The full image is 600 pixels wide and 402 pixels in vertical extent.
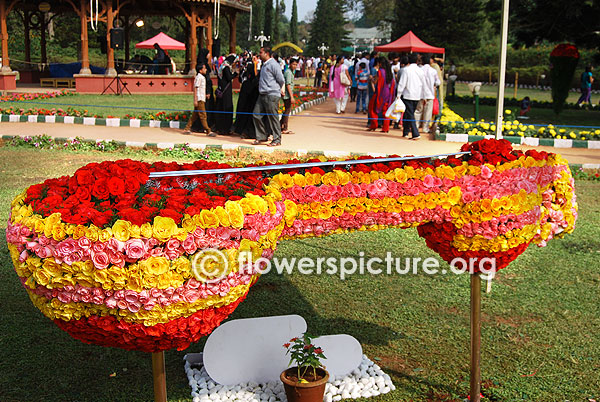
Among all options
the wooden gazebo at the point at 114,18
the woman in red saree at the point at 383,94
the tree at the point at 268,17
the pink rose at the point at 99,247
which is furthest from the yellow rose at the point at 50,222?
the tree at the point at 268,17

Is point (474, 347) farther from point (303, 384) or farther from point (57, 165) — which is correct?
point (57, 165)

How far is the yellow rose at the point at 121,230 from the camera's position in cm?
304

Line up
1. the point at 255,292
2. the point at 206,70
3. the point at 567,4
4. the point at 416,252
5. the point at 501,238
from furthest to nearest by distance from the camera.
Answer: the point at 567,4, the point at 206,70, the point at 416,252, the point at 255,292, the point at 501,238

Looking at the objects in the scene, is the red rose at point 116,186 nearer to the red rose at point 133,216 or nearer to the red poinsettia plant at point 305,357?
the red rose at point 133,216

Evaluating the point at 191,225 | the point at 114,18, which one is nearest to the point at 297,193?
the point at 191,225

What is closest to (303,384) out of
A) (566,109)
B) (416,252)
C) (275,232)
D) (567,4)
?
(275,232)

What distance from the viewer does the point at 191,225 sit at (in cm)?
317

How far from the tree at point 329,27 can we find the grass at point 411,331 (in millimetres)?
58183

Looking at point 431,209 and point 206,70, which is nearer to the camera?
point 431,209

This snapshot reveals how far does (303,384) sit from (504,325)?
2.34m

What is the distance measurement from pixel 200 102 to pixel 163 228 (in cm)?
1169

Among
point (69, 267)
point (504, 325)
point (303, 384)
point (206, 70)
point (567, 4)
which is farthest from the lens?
point (567, 4)

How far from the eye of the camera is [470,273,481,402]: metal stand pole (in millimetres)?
4270

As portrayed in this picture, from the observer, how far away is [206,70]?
14.4m
